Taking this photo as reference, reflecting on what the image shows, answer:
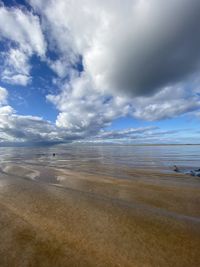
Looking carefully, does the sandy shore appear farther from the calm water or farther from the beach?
the calm water

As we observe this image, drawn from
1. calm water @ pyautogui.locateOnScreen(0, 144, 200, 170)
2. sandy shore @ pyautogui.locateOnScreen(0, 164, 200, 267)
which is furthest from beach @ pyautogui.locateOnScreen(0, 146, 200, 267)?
calm water @ pyautogui.locateOnScreen(0, 144, 200, 170)

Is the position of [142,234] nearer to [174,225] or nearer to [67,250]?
[174,225]

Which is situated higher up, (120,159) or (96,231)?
(120,159)

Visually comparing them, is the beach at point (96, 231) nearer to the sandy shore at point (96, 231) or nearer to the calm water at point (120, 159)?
the sandy shore at point (96, 231)

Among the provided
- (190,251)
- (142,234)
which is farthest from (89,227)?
(190,251)

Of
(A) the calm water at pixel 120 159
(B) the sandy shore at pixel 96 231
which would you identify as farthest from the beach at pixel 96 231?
(A) the calm water at pixel 120 159

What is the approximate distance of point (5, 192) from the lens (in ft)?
22.1

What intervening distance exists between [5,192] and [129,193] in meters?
5.83

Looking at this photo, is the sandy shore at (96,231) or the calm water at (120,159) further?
the calm water at (120,159)

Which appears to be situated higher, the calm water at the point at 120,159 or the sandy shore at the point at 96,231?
the calm water at the point at 120,159

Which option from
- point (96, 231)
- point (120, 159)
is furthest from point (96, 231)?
point (120, 159)

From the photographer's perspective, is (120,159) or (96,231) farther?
(120,159)

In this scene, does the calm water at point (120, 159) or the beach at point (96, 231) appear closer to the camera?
the beach at point (96, 231)

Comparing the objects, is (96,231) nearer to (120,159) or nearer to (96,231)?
(96,231)
